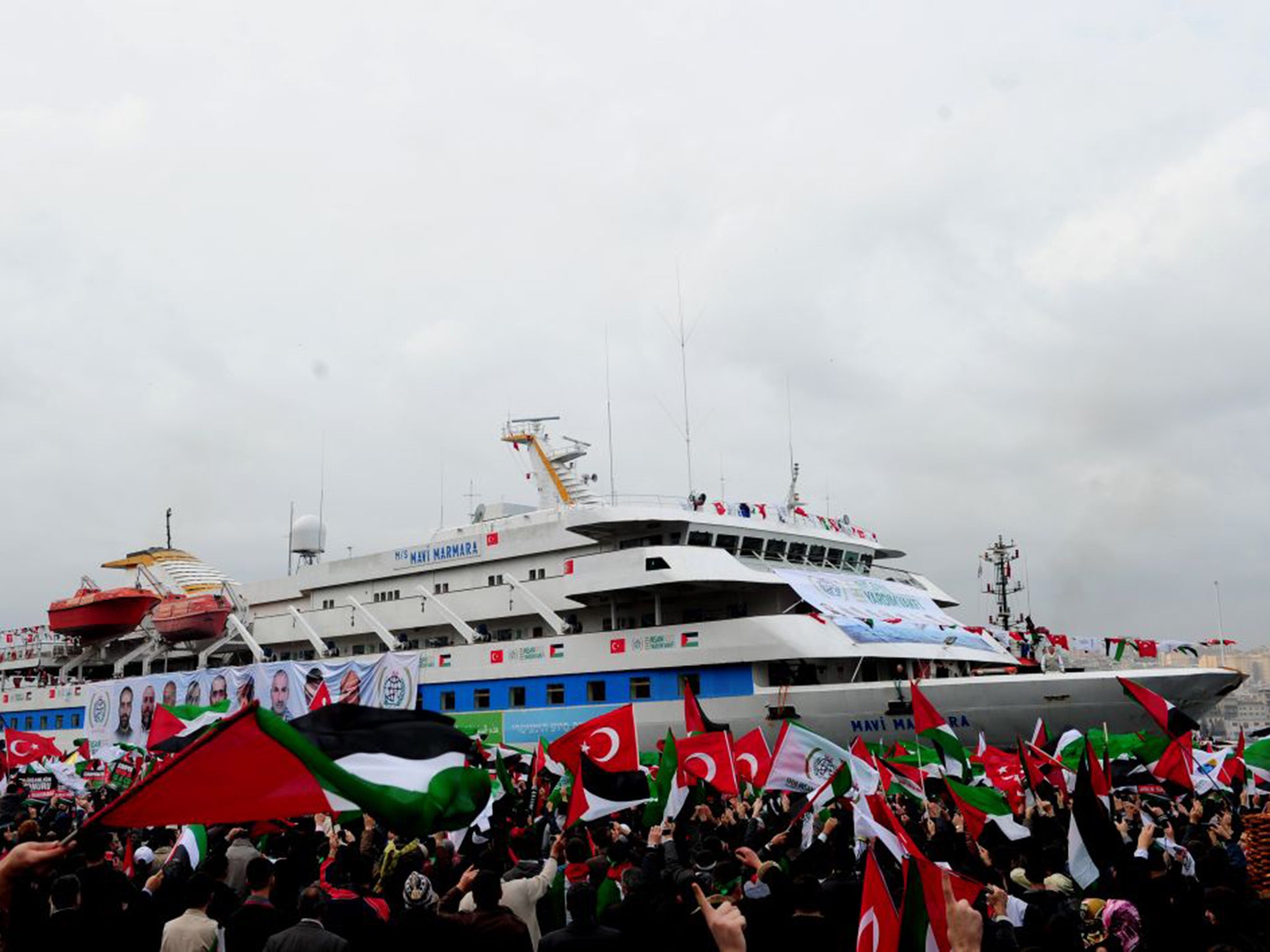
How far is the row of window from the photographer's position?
4572 cm

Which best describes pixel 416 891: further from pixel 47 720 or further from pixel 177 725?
pixel 47 720

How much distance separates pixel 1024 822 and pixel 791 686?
17.7 m

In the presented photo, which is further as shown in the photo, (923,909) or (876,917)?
(876,917)

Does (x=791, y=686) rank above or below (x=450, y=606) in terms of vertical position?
below

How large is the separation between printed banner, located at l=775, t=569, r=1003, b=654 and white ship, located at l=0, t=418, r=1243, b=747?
0.09 m

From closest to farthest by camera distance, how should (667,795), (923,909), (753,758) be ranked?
1. (923,909)
2. (667,795)
3. (753,758)

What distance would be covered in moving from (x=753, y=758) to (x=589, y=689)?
17429mm

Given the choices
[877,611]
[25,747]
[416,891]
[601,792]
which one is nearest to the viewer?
[416,891]

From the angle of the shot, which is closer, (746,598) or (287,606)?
(746,598)

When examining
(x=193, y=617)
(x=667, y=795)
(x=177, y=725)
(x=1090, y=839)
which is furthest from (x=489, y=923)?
(x=193, y=617)

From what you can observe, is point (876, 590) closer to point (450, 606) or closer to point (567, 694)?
point (567, 694)

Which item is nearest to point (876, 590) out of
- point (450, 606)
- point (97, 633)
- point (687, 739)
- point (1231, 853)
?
point (450, 606)

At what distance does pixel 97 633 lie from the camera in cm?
4762

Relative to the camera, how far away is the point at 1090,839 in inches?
301
